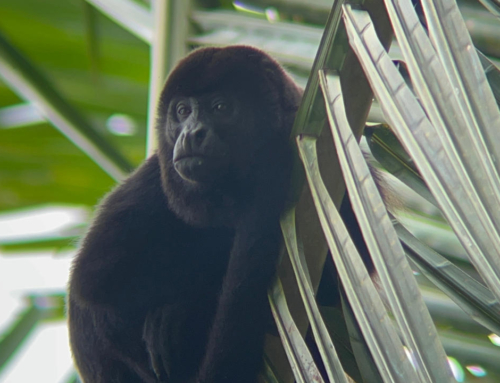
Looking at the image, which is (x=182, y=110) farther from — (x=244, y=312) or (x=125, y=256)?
(x=244, y=312)

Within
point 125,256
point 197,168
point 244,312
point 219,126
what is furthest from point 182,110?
point 244,312

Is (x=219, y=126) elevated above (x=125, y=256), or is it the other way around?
(x=219, y=126)

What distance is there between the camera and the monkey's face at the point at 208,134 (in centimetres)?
230

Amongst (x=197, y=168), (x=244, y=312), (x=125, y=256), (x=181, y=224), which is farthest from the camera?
(x=181, y=224)

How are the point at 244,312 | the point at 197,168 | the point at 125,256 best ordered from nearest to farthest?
the point at 244,312, the point at 197,168, the point at 125,256

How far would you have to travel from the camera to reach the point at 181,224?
2.58 meters

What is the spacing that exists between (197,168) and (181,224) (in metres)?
0.36

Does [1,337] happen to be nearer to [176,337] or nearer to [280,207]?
[176,337]

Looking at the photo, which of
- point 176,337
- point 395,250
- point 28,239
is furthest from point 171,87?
point 395,250

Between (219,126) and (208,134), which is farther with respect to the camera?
(219,126)

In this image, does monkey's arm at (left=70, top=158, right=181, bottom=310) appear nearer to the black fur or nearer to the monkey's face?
the black fur

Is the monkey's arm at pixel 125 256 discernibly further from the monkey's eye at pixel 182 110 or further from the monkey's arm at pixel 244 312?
the monkey's arm at pixel 244 312

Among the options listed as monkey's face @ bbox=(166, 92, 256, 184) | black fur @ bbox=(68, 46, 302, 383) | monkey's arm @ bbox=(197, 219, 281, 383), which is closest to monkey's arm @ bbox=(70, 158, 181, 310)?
black fur @ bbox=(68, 46, 302, 383)

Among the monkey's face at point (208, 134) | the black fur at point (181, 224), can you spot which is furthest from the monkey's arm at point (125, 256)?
the monkey's face at point (208, 134)
